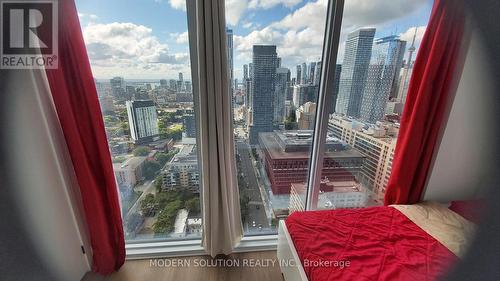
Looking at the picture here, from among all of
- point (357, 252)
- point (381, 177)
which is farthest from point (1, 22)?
point (381, 177)

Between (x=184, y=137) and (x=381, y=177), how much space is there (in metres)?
1.82

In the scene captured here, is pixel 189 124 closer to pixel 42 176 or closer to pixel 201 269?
pixel 42 176

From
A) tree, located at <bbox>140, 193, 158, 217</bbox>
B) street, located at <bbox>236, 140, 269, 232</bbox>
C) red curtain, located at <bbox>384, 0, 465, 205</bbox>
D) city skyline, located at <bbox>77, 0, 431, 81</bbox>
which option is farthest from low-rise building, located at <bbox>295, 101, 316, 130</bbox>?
tree, located at <bbox>140, 193, 158, 217</bbox>

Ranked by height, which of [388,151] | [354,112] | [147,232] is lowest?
[147,232]

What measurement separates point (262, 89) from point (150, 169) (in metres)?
1.16

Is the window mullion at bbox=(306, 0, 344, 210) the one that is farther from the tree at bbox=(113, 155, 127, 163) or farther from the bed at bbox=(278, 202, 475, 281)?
the tree at bbox=(113, 155, 127, 163)

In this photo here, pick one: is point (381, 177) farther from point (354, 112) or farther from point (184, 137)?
point (184, 137)

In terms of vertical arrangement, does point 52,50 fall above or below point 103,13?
below

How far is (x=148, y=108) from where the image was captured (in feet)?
4.95

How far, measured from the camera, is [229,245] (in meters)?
1.69

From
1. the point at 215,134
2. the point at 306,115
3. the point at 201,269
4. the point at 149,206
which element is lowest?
the point at 201,269

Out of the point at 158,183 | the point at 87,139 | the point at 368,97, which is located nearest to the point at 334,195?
the point at 368,97

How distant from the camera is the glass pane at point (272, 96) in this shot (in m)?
1.43

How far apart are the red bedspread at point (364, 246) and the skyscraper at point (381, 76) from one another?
823 mm
